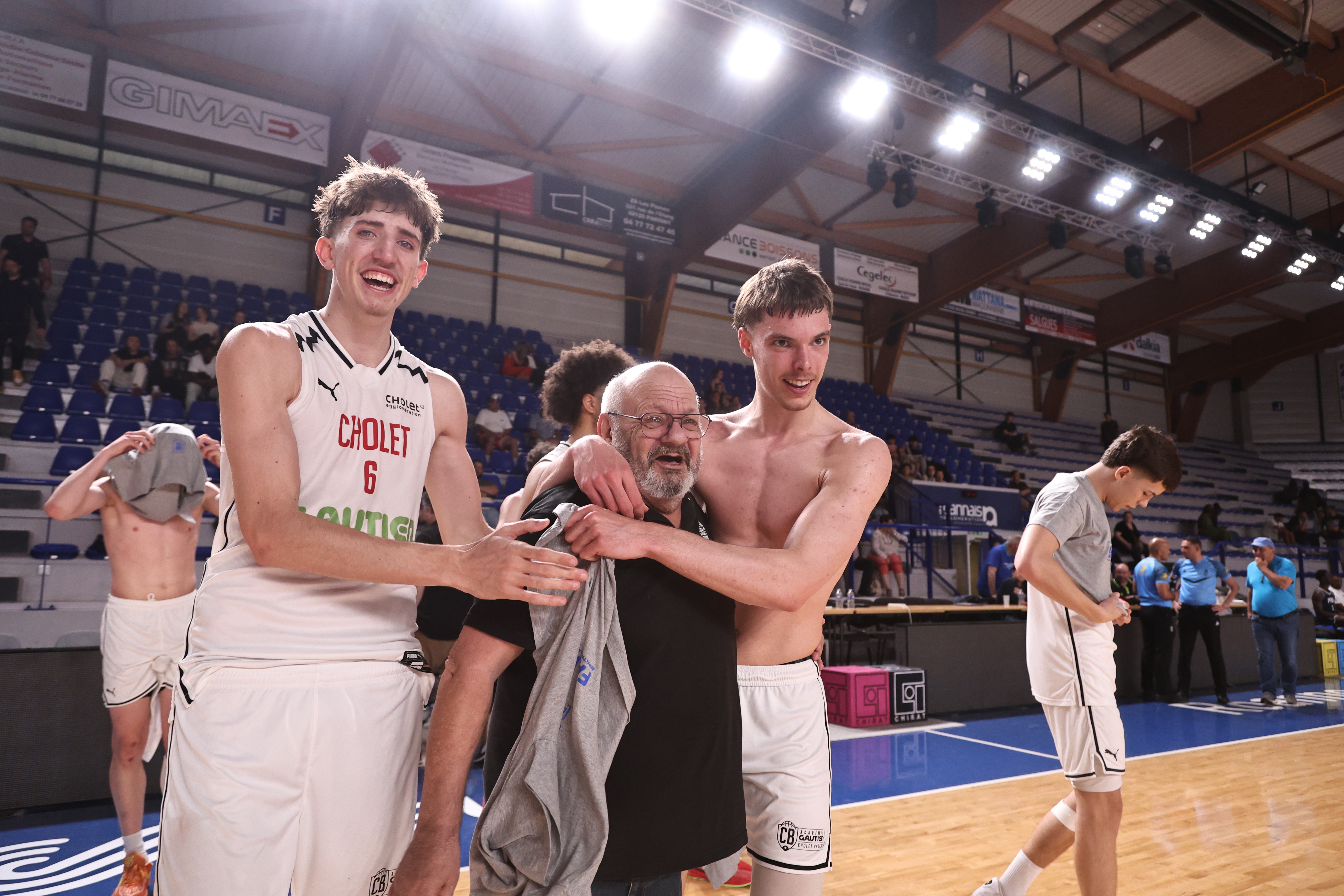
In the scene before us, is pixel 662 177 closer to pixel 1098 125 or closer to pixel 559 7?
pixel 559 7

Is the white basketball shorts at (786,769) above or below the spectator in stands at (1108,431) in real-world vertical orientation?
below

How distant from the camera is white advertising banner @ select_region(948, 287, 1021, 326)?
15477mm

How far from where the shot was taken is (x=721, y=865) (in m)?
1.50

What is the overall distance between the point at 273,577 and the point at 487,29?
9.90 meters

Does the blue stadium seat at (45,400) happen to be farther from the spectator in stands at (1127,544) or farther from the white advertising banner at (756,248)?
the spectator in stands at (1127,544)

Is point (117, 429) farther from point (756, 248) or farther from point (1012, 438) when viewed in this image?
point (1012, 438)

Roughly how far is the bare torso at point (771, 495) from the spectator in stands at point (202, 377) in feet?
27.9

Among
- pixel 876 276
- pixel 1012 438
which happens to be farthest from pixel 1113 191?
pixel 1012 438

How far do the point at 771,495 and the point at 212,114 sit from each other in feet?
33.8

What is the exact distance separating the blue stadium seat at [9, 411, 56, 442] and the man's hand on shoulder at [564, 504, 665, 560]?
8.53 meters

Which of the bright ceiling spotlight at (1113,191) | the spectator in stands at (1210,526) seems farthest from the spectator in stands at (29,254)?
the spectator in stands at (1210,526)

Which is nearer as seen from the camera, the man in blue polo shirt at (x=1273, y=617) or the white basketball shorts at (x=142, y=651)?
the white basketball shorts at (x=142, y=651)

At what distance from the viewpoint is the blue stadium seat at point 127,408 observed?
26.0 feet

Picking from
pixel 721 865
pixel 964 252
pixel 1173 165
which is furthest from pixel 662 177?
pixel 721 865
